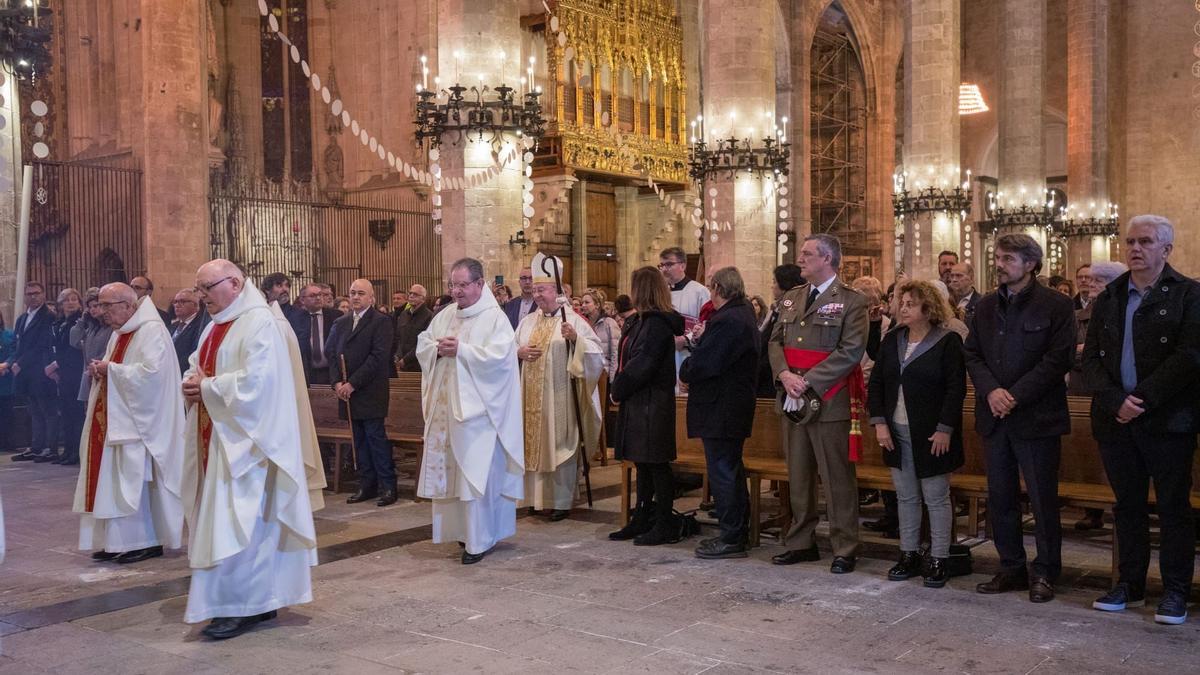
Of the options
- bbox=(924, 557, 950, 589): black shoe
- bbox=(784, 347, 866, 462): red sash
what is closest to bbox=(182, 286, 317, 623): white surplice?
bbox=(784, 347, 866, 462): red sash

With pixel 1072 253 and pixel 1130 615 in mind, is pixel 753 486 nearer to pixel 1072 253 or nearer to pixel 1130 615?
pixel 1130 615

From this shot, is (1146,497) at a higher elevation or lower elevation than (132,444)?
lower

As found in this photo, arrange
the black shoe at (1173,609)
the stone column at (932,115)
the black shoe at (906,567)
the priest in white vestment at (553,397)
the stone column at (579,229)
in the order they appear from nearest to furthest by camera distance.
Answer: the black shoe at (1173,609) → the black shoe at (906,567) → the priest in white vestment at (553,397) → the stone column at (932,115) → the stone column at (579,229)

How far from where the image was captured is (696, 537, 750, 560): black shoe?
6.75 meters

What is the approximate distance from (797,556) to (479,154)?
7871 mm

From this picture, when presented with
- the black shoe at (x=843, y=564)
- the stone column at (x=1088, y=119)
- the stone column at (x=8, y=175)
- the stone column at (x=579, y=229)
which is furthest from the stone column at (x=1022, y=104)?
the stone column at (x=8, y=175)

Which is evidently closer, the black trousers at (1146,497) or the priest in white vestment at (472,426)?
the black trousers at (1146,497)

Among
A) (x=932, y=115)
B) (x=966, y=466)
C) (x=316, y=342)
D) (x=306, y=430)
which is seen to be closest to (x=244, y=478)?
(x=306, y=430)

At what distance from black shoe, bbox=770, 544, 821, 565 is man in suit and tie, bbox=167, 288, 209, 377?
18.3 feet

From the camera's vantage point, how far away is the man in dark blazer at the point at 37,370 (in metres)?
12.1

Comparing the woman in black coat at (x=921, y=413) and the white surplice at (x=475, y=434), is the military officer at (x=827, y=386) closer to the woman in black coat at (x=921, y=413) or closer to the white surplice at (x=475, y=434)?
the woman in black coat at (x=921, y=413)

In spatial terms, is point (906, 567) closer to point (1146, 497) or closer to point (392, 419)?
point (1146, 497)

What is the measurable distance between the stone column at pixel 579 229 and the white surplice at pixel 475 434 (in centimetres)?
1473

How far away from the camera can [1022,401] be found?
5.57m
